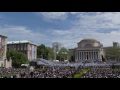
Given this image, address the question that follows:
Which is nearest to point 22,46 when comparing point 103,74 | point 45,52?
point 45,52

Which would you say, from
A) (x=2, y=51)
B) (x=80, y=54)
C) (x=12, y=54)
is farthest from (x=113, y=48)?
(x=2, y=51)

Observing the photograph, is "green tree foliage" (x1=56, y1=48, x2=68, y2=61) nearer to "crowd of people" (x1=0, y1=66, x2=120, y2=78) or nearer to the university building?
the university building

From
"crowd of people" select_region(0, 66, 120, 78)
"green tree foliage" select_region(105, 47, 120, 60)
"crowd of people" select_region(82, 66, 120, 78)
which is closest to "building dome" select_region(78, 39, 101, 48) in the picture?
"green tree foliage" select_region(105, 47, 120, 60)

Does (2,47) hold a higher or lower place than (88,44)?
lower

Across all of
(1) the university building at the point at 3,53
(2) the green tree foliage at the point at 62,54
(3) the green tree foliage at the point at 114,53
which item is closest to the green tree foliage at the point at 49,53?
(2) the green tree foliage at the point at 62,54

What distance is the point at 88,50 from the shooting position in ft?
137

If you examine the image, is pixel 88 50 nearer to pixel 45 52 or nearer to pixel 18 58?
pixel 45 52

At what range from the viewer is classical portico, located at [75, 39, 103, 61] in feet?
133

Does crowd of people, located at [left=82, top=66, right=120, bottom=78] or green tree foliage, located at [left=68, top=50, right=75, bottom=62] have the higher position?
green tree foliage, located at [left=68, top=50, right=75, bottom=62]

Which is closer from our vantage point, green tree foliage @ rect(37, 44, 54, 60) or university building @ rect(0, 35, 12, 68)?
university building @ rect(0, 35, 12, 68)

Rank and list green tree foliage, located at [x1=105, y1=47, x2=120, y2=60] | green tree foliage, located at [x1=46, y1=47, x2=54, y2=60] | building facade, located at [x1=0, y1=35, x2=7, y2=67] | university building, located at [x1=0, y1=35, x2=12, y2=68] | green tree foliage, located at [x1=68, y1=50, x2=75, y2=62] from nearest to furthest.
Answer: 1. university building, located at [x1=0, y1=35, x2=12, y2=68]
2. building facade, located at [x1=0, y1=35, x2=7, y2=67]
3. green tree foliage, located at [x1=46, y1=47, x2=54, y2=60]
4. green tree foliage, located at [x1=105, y1=47, x2=120, y2=60]
5. green tree foliage, located at [x1=68, y1=50, x2=75, y2=62]
